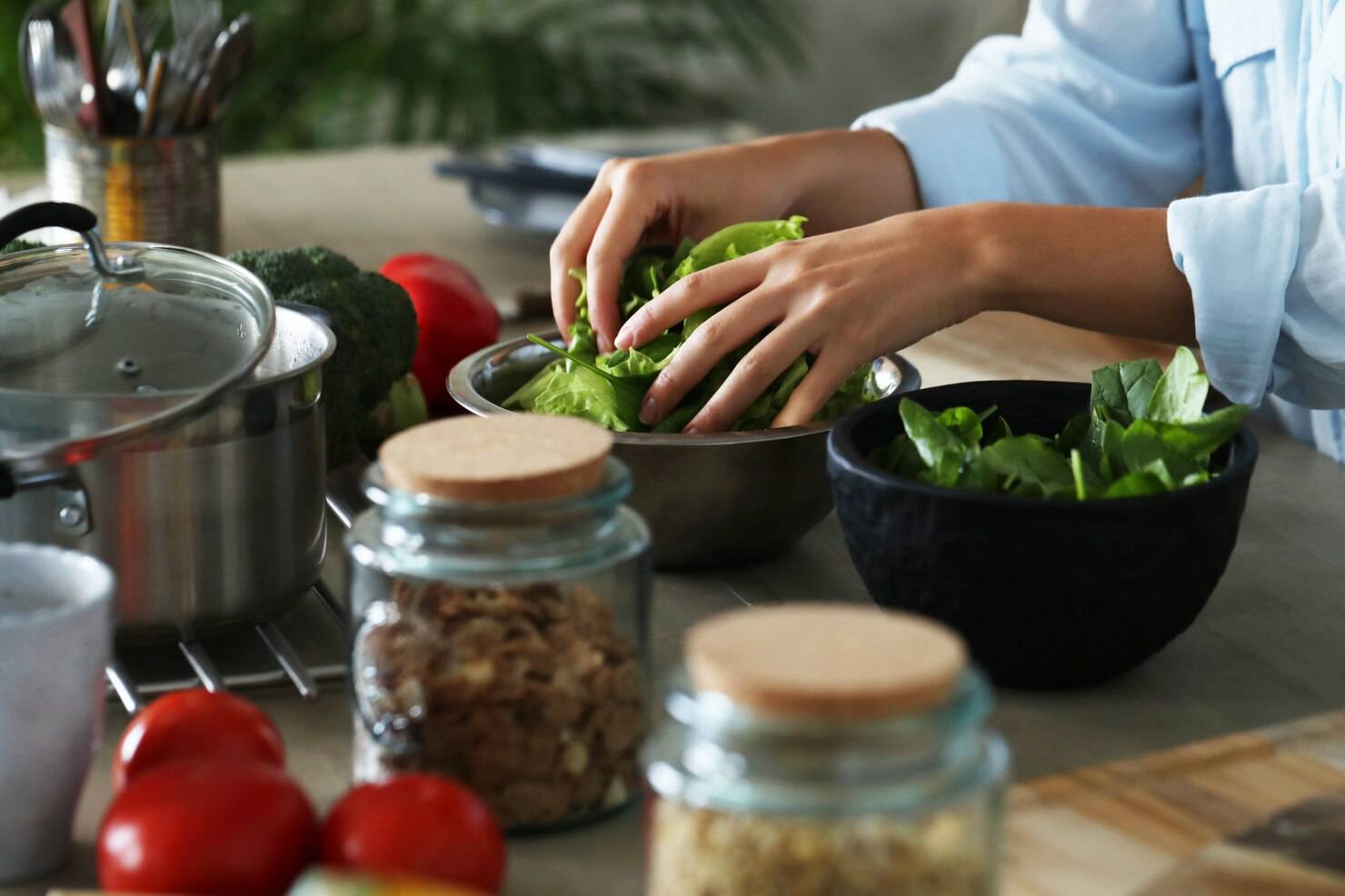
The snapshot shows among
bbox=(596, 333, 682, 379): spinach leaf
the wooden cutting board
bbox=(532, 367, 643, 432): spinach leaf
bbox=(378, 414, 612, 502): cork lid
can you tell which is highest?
bbox=(378, 414, 612, 502): cork lid

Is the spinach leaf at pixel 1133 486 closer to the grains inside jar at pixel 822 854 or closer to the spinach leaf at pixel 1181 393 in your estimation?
the spinach leaf at pixel 1181 393

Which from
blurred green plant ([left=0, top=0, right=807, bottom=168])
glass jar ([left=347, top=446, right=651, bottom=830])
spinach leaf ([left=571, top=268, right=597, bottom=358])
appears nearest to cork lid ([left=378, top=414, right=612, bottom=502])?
glass jar ([left=347, top=446, right=651, bottom=830])

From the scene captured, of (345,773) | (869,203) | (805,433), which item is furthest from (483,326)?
(345,773)

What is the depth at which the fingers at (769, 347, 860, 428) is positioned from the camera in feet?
3.00

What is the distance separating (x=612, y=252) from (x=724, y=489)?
261 millimetres

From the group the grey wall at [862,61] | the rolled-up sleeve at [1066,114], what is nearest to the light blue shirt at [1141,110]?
the rolled-up sleeve at [1066,114]

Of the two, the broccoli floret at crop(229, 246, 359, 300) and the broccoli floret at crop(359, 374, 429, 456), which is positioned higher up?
the broccoli floret at crop(229, 246, 359, 300)

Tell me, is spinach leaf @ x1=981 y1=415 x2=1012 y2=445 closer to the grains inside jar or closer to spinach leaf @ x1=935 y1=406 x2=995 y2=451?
spinach leaf @ x1=935 y1=406 x2=995 y2=451

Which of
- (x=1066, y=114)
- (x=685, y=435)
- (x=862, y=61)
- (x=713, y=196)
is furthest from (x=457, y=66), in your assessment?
(x=685, y=435)

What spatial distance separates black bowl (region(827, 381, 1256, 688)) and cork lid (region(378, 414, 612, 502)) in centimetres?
16

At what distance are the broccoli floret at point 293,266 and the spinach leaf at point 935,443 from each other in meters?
0.48

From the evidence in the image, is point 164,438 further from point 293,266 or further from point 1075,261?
point 1075,261

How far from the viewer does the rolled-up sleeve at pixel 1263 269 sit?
98 centimetres

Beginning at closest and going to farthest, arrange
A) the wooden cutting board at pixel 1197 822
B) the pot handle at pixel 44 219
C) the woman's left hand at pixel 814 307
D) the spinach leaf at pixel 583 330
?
the wooden cutting board at pixel 1197 822 → the pot handle at pixel 44 219 → the woman's left hand at pixel 814 307 → the spinach leaf at pixel 583 330
